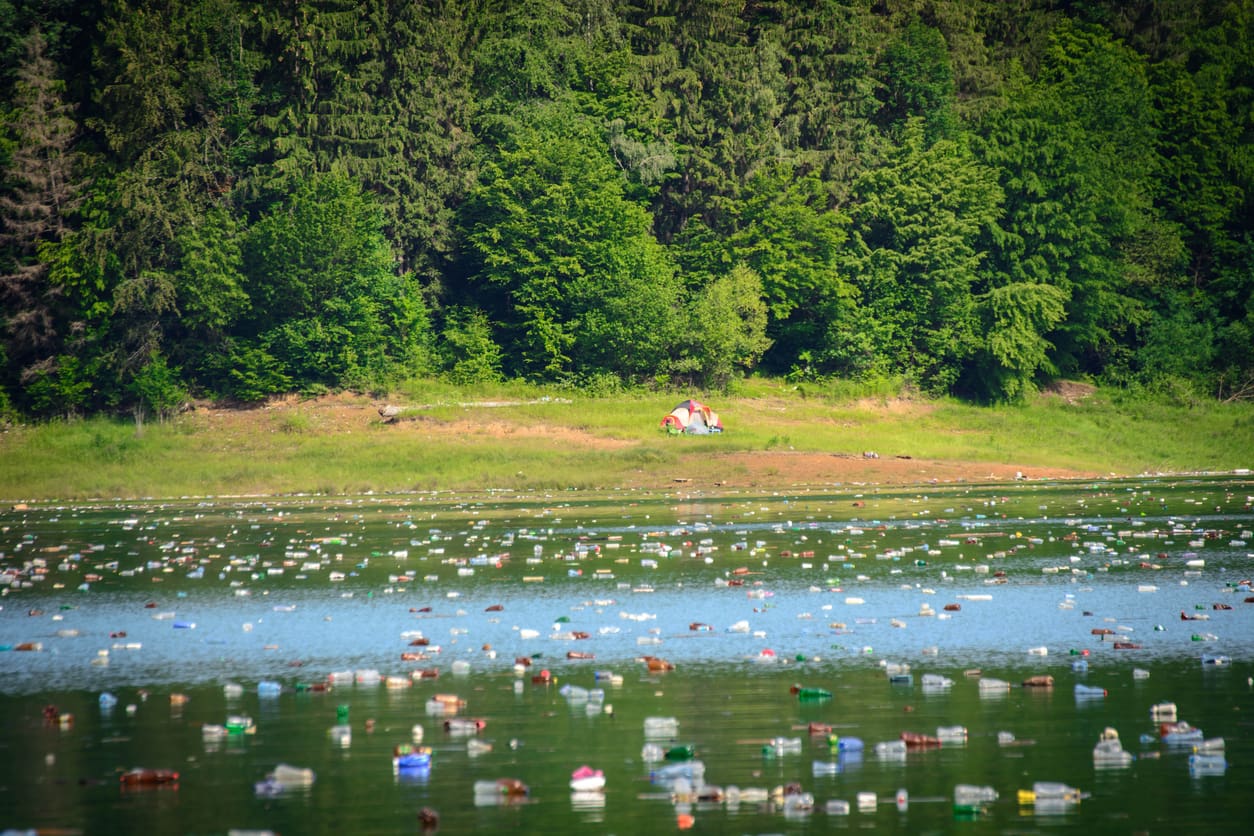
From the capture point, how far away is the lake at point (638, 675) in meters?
11.8

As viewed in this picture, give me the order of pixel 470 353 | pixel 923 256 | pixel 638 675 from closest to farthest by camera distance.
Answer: pixel 638 675, pixel 470 353, pixel 923 256

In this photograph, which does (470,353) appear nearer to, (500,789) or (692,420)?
(692,420)

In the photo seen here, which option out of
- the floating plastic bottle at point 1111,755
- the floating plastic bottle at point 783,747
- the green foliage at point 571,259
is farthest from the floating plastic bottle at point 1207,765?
the green foliage at point 571,259

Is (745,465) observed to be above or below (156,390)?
→ below

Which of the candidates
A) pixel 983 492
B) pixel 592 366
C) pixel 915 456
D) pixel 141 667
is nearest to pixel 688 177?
pixel 592 366

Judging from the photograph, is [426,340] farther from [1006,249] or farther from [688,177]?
[1006,249]

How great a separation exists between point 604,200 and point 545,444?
18282mm

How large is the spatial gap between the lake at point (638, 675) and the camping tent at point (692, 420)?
2106 cm

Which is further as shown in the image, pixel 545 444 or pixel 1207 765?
pixel 545 444

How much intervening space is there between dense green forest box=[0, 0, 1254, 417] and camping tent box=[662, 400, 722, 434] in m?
8.84

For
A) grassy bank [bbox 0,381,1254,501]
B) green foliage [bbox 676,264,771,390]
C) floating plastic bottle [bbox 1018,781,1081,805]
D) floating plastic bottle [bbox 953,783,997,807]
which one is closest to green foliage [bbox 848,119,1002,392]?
grassy bank [bbox 0,381,1254,501]

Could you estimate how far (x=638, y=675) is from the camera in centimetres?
1695

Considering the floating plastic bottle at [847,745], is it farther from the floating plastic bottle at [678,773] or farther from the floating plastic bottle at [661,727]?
the floating plastic bottle at [661,727]

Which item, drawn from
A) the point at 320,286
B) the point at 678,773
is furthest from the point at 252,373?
the point at 678,773
